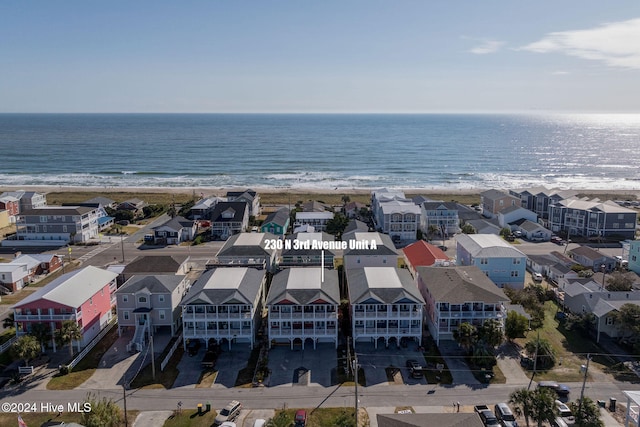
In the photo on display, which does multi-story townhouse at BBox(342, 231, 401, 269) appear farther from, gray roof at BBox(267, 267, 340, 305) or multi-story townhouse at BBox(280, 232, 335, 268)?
gray roof at BBox(267, 267, 340, 305)

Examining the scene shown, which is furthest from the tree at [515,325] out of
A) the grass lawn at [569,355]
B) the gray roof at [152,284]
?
the gray roof at [152,284]

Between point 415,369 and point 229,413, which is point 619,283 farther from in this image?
point 229,413

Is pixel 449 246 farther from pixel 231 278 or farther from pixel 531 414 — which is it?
pixel 531 414

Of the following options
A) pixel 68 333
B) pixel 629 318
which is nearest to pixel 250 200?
pixel 68 333

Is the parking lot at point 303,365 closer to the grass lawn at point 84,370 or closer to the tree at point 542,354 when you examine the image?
the grass lawn at point 84,370

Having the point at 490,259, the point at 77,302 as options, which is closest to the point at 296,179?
the point at 490,259

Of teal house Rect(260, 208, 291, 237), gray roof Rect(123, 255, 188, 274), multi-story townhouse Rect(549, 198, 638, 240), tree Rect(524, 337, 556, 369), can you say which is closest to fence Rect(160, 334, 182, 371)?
gray roof Rect(123, 255, 188, 274)

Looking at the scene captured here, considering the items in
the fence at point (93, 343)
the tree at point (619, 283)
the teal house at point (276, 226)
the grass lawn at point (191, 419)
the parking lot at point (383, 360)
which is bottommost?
the grass lawn at point (191, 419)
